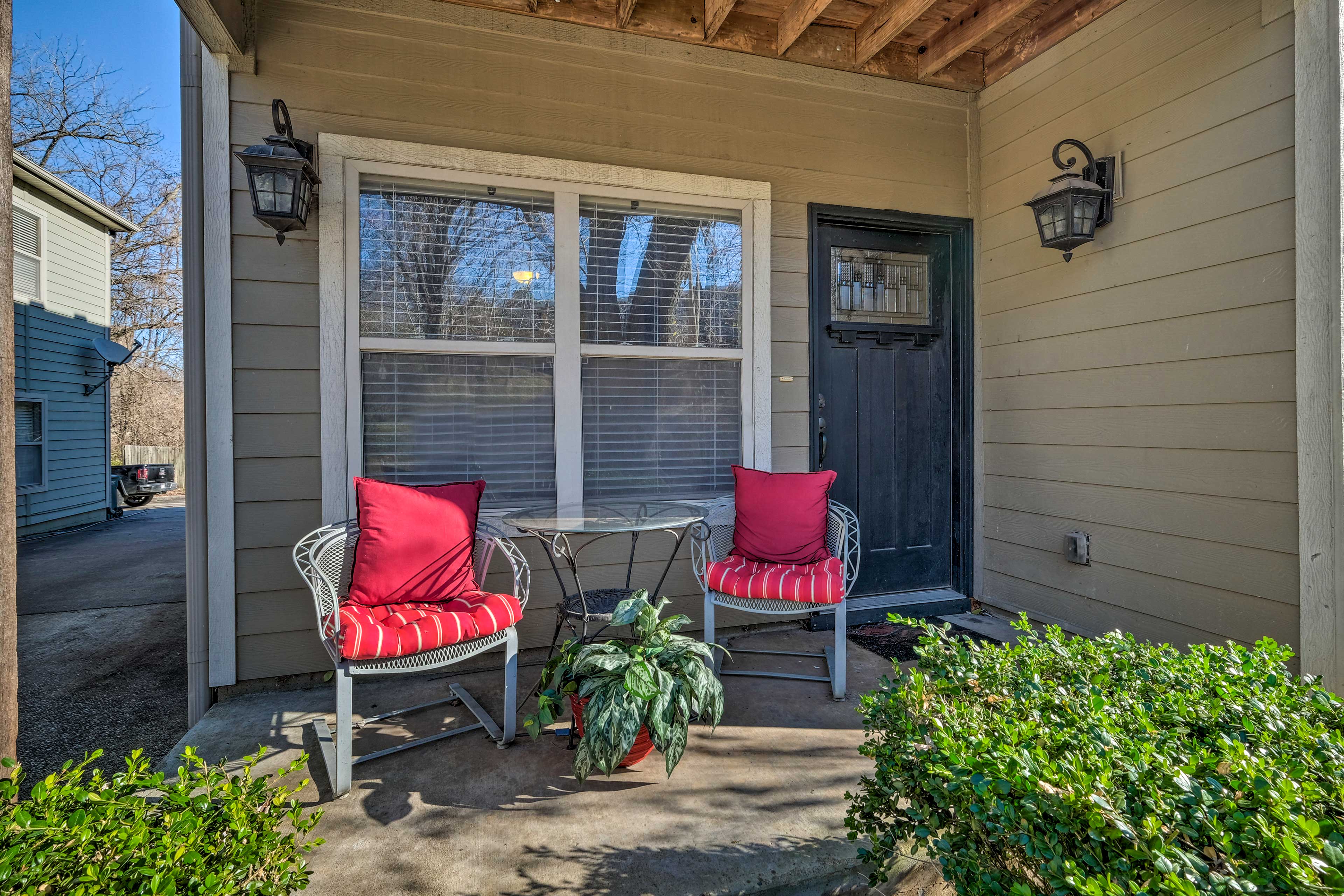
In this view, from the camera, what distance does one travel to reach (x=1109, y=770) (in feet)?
3.10

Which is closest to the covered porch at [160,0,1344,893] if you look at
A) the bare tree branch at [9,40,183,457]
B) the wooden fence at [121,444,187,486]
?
the bare tree branch at [9,40,183,457]

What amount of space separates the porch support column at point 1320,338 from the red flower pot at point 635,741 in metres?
2.26

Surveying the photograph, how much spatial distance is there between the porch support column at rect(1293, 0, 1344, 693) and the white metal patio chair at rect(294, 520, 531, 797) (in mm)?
2716

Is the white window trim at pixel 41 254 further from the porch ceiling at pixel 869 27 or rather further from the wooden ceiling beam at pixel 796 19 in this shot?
the wooden ceiling beam at pixel 796 19

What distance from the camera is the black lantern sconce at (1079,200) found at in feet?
9.64

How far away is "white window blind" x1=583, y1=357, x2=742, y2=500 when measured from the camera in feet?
10.3

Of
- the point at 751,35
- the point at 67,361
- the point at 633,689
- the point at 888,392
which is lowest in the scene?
the point at 633,689

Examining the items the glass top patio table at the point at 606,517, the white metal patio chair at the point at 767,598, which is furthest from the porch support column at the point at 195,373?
the white metal patio chair at the point at 767,598

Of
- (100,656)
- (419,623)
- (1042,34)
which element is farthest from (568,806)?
(1042,34)

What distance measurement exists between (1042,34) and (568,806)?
4009mm

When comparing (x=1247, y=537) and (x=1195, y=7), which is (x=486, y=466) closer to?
(x=1247, y=537)

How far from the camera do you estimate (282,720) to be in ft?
7.98

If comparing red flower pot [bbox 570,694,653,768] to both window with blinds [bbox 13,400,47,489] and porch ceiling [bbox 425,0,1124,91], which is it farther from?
window with blinds [bbox 13,400,47,489]

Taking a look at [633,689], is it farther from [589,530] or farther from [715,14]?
[715,14]
